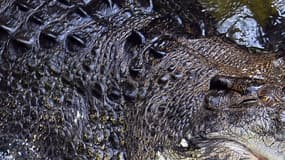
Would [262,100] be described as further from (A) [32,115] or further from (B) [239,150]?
(A) [32,115]

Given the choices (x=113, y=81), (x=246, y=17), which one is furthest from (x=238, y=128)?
(x=246, y=17)

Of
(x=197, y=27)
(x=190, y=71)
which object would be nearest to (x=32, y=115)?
(x=190, y=71)

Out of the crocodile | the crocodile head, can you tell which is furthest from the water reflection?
the crocodile head

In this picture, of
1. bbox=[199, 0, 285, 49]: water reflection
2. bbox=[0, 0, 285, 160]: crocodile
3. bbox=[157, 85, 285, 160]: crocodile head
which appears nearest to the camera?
bbox=[157, 85, 285, 160]: crocodile head

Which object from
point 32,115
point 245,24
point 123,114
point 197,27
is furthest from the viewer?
point 245,24

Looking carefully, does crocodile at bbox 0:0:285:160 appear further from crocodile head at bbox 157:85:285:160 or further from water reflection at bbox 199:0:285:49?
water reflection at bbox 199:0:285:49

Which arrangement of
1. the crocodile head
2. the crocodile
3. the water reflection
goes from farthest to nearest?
1. the water reflection
2. the crocodile
3. the crocodile head

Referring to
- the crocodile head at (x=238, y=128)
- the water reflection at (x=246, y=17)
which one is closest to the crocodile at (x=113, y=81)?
the crocodile head at (x=238, y=128)

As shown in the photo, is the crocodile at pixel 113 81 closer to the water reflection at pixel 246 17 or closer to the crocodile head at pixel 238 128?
the crocodile head at pixel 238 128
